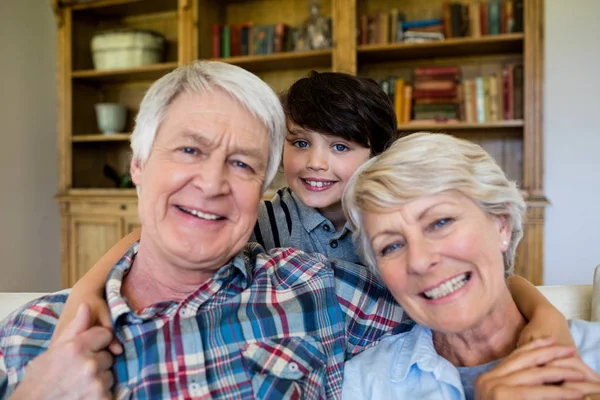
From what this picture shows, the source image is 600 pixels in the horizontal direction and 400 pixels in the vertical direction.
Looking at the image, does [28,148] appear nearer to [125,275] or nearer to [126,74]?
[126,74]

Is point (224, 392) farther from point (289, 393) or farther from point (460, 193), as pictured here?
point (460, 193)

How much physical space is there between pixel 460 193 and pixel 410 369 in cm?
41

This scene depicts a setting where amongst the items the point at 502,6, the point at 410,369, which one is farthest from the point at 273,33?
the point at 410,369

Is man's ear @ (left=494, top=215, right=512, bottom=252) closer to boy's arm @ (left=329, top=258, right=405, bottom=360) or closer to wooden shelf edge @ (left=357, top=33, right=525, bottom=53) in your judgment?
boy's arm @ (left=329, top=258, right=405, bottom=360)

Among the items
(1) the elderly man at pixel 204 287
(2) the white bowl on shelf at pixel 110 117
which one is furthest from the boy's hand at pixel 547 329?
(2) the white bowl on shelf at pixel 110 117

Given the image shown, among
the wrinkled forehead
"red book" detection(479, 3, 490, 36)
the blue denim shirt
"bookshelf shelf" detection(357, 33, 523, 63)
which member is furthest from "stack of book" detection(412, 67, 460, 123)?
the wrinkled forehead

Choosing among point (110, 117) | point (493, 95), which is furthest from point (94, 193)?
point (493, 95)

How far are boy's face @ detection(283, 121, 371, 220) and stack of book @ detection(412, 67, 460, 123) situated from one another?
1.56 metres

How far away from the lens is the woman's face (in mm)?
1062

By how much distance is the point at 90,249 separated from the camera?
12.7 ft

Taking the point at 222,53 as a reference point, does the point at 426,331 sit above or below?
below

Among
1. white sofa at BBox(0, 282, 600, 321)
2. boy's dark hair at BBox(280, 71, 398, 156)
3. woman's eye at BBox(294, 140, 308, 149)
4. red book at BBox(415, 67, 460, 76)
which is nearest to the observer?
white sofa at BBox(0, 282, 600, 321)

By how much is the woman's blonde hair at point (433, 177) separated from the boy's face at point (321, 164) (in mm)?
511

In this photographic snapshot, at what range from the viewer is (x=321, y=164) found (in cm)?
168
